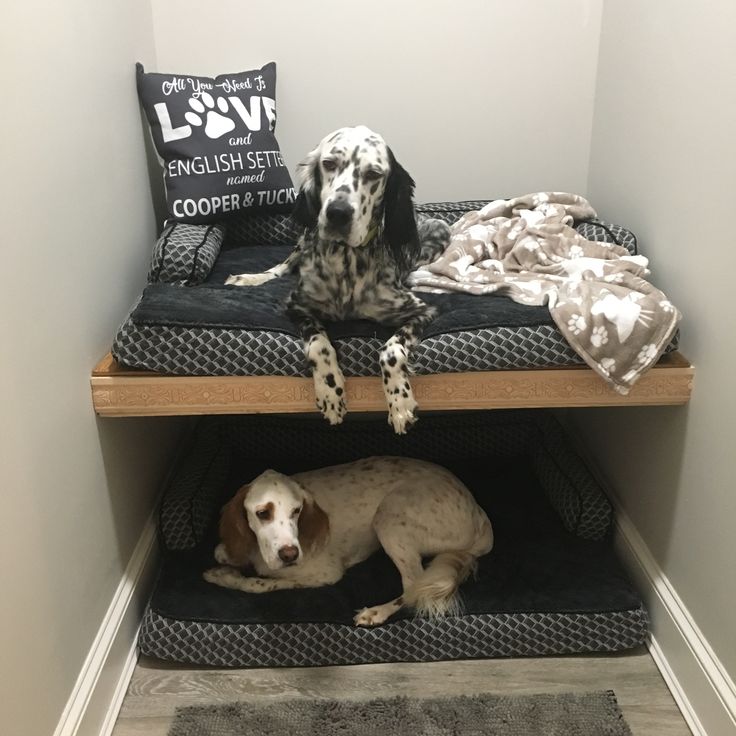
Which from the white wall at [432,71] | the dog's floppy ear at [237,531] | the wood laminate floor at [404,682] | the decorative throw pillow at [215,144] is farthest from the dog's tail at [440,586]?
the white wall at [432,71]

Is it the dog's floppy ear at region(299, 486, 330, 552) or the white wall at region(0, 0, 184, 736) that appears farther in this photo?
the dog's floppy ear at region(299, 486, 330, 552)

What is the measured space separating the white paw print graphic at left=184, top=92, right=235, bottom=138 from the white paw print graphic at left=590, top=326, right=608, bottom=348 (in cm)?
140

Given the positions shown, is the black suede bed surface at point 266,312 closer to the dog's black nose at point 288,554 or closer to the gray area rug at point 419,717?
the dog's black nose at point 288,554

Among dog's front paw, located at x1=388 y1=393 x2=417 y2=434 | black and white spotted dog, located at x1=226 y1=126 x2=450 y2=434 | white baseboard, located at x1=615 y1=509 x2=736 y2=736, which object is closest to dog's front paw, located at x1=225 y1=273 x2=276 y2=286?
black and white spotted dog, located at x1=226 y1=126 x2=450 y2=434

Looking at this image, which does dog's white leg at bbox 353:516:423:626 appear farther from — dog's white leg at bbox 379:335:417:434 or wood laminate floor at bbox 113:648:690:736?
dog's white leg at bbox 379:335:417:434

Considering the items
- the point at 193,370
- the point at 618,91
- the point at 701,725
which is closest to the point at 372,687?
the point at 701,725

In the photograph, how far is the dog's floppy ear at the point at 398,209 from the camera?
6.32 ft

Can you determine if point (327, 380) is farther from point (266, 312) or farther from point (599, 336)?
point (599, 336)

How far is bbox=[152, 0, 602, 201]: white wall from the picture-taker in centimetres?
261

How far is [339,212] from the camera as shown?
1.79 m

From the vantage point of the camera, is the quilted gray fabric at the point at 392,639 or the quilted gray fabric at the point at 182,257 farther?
the quilted gray fabric at the point at 182,257

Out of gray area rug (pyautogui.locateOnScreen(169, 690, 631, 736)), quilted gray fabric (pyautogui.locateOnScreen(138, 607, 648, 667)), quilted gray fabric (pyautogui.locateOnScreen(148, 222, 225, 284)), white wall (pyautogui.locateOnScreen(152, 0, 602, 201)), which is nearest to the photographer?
gray area rug (pyautogui.locateOnScreen(169, 690, 631, 736))

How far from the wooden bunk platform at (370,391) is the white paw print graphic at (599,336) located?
0.09 metres

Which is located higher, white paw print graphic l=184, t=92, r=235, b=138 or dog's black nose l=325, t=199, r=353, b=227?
white paw print graphic l=184, t=92, r=235, b=138
